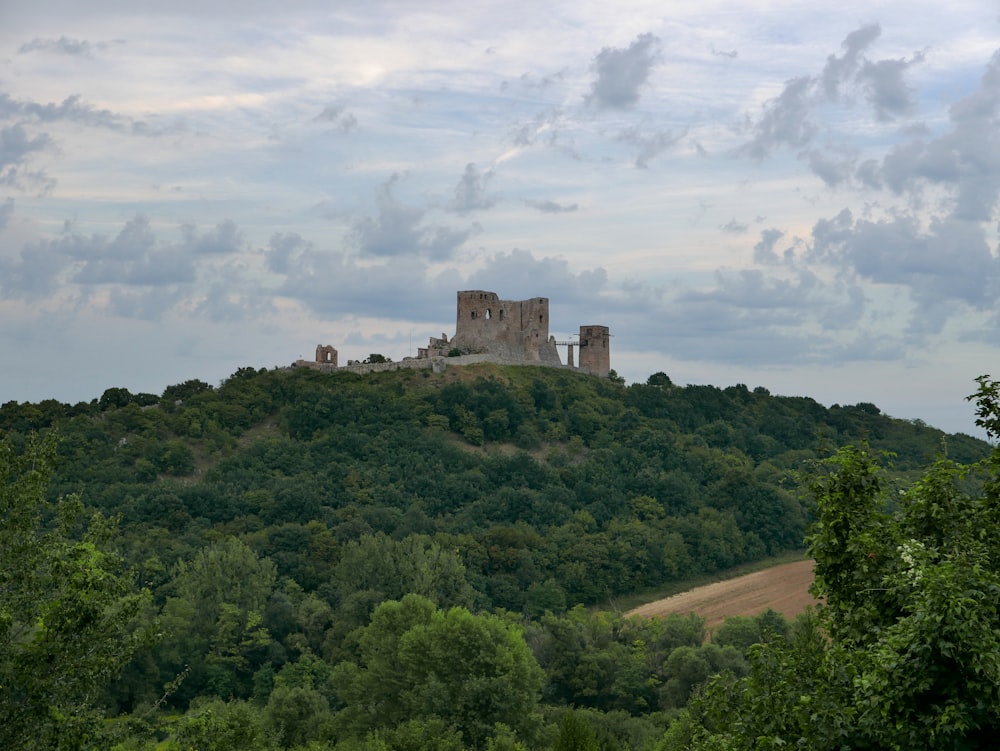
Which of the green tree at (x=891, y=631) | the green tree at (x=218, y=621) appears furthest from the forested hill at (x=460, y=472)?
the green tree at (x=891, y=631)

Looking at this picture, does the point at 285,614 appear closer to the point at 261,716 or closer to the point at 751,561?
the point at 261,716

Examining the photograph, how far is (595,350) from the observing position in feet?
330

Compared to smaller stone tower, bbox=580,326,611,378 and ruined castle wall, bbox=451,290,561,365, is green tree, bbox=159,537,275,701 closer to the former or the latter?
ruined castle wall, bbox=451,290,561,365

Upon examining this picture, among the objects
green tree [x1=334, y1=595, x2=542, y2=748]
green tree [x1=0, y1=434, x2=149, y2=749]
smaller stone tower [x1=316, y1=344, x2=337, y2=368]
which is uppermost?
smaller stone tower [x1=316, y1=344, x2=337, y2=368]

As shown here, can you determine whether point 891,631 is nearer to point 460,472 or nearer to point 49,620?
point 49,620

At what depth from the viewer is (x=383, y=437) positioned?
272ft

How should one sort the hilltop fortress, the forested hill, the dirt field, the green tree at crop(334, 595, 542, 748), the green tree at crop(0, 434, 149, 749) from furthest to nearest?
the hilltop fortress
the forested hill
the dirt field
the green tree at crop(334, 595, 542, 748)
the green tree at crop(0, 434, 149, 749)

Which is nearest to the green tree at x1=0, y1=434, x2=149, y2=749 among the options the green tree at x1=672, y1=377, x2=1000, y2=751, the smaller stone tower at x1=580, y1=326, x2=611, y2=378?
the green tree at x1=672, y1=377, x2=1000, y2=751

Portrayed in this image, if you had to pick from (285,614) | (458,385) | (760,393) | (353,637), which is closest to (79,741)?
(353,637)

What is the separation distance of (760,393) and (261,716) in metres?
74.1

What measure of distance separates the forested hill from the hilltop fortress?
220 cm

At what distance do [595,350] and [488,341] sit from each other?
1066cm

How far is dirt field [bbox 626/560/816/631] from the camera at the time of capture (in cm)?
6128

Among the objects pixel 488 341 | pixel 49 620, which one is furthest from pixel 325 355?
pixel 49 620
